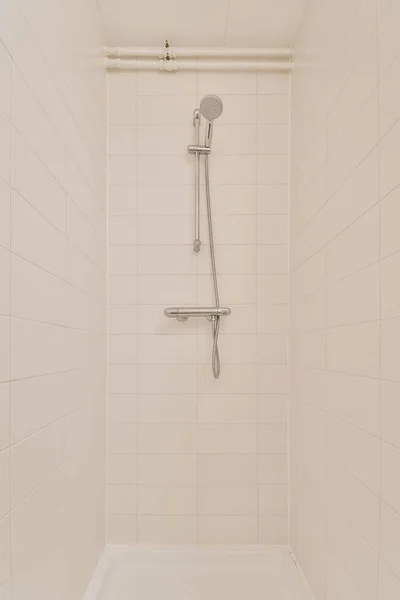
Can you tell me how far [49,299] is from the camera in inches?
59.0

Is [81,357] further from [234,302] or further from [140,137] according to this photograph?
[140,137]

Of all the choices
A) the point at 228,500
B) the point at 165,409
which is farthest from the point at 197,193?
the point at 228,500

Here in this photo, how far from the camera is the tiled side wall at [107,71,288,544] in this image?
245 centimetres

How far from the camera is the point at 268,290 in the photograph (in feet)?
8.27

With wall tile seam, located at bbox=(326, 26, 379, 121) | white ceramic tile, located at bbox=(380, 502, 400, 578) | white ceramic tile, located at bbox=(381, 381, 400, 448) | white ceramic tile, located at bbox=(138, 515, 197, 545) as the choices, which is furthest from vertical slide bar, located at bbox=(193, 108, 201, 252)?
white ceramic tile, located at bbox=(380, 502, 400, 578)

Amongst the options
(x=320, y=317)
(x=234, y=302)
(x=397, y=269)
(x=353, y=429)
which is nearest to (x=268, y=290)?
(x=234, y=302)

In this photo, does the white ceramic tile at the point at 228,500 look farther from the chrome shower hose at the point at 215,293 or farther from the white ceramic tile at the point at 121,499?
the chrome shower hose at the point at 215,293

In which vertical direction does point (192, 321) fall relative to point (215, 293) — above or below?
below

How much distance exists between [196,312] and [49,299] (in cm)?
98

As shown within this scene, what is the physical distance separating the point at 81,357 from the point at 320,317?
83cm

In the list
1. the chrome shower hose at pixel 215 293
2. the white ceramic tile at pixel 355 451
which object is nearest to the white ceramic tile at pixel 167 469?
the chrome shower hose at pixel 215 293

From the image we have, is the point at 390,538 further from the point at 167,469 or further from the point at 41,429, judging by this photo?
the point at 167,469

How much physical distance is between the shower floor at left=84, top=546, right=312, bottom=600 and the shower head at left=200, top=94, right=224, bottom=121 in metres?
1.83

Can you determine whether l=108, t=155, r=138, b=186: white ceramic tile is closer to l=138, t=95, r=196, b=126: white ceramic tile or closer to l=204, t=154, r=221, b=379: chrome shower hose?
l=138, t=95, r=196, b=126: white ceramic tile
